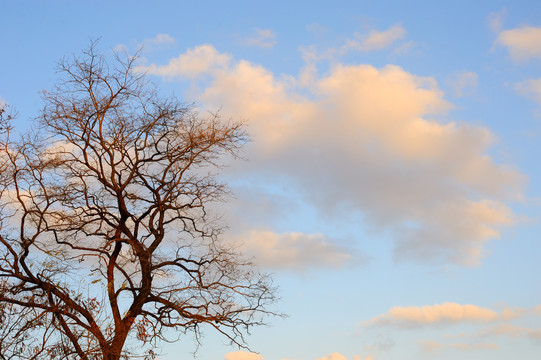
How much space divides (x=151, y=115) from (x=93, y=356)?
291 inches

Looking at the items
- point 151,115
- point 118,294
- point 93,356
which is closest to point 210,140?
point 151,115

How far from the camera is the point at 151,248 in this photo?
21453 millimetres

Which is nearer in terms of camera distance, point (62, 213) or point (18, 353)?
point (18, 353)

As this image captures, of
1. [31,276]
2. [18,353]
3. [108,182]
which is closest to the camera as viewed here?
[18,353]

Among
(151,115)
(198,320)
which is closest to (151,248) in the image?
(198,320)

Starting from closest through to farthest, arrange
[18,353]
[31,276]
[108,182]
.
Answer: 1. [18,353]
2. [31,276]
3. [108,182]

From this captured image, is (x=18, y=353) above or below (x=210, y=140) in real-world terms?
below

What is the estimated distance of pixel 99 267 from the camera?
68.9 ft

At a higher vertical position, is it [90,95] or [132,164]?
[90,95]

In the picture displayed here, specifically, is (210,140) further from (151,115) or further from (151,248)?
(151,248)

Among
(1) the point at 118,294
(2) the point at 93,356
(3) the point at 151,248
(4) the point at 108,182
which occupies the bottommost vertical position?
(2) the point at 93,356

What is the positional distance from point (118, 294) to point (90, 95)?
5991 mm

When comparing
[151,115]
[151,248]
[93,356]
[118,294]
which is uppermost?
[151,115]

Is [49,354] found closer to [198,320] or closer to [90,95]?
[198,320]
